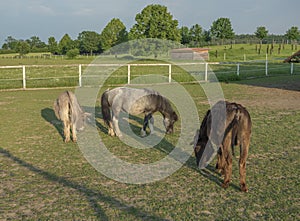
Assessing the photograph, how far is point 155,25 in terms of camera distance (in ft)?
208

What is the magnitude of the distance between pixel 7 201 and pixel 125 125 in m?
4.72

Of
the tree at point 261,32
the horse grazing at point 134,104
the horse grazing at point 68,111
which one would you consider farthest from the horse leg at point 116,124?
the tree at point 261,32

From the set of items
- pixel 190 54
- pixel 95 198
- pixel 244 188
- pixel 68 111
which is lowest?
pixel 95 198

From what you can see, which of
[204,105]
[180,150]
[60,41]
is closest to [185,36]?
[60,41]

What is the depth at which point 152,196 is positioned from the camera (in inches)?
162

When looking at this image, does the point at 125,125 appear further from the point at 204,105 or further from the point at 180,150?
the point at 204,105

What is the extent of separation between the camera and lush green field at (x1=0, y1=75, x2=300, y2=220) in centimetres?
366

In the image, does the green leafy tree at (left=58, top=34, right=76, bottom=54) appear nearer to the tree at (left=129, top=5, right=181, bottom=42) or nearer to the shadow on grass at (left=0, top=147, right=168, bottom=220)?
the tree at (left=129, top=5, right=181, bottom=42)

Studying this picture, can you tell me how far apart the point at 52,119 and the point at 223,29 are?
80.7 m

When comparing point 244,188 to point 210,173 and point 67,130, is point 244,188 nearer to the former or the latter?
point 210,173

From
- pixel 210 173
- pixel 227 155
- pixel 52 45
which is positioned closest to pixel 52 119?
pixel 210 173

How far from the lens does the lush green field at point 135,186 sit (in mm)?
3658

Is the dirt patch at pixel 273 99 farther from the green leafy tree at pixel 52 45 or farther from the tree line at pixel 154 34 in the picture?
the green leafy tree at pixel 52 45

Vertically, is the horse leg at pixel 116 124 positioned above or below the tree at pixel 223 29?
below
